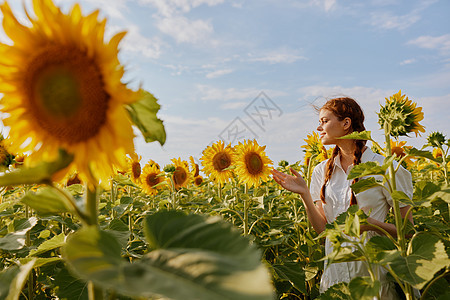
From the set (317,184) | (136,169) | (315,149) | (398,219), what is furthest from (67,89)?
(136,169)

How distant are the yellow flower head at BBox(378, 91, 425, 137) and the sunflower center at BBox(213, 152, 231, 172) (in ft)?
10.4

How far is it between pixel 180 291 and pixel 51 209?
514mm

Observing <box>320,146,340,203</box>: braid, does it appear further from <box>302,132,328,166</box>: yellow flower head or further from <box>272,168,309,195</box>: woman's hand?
<box>302,132,328,166</box>: yellow flower head

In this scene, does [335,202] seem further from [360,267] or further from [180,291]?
[180,291]

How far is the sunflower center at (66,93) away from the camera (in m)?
0.81

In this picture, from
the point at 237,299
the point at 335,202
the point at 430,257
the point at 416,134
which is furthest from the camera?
the point at 335,202

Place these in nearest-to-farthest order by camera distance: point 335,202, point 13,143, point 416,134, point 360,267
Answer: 1. point 13,143
2. point 416,134
3. point 360,267
4. point 335,202

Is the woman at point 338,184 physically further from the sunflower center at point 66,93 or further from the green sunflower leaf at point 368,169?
the sunflower center at point 66,93

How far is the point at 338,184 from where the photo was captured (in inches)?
121

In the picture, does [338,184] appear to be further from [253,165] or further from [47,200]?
[47,200]

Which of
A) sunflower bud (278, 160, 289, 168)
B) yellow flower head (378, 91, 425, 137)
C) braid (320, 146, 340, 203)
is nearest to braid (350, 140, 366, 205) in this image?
braid (320, 146, 340, 203)

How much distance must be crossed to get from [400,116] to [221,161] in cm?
331

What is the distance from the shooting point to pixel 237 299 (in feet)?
1.52

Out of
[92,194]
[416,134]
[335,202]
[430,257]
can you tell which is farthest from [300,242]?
[92,194]
